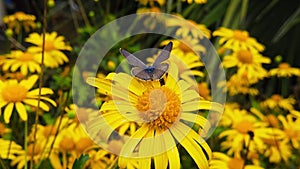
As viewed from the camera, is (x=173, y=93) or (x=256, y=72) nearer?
(x=173, y=93)

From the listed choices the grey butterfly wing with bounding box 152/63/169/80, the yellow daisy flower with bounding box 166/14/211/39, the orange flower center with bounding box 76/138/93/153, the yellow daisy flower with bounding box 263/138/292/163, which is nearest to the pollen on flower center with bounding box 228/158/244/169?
the yellow daisy flower with bounding box 263/138/292/163

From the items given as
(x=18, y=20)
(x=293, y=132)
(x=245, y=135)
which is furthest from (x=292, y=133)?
(x=18, y=20)

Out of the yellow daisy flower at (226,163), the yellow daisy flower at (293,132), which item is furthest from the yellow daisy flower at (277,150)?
the yellow daisy flower at (226,163)

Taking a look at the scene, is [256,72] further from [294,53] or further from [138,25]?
[294,53]

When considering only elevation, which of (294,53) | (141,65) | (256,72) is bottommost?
(141,65)

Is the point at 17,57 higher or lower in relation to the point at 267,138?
higher

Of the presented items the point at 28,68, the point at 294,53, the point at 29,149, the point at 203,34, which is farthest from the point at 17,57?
the point at 294,53

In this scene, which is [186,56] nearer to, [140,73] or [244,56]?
[244,56]

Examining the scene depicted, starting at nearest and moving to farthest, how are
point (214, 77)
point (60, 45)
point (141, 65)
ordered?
point (141, 65)
point (60, 45)
point (214, 77)
